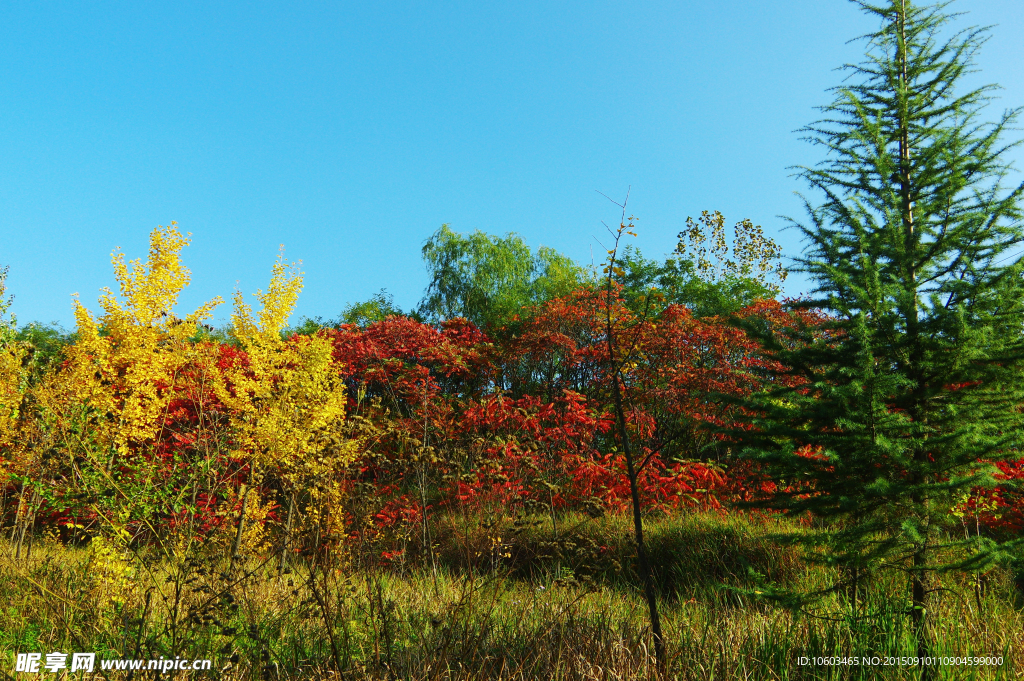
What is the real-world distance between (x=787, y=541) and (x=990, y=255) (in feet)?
8.24

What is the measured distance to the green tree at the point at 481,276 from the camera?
63.0ft

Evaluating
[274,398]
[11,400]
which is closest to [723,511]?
[274,398]

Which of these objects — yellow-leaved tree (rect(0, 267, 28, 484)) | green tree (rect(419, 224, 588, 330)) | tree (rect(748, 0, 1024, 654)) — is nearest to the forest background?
tree (rect(748, 0, 1024, 654))

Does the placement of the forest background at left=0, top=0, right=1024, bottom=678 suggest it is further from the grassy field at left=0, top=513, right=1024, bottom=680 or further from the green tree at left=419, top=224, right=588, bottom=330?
the green tree at left=419, top=224, right=588, bottom=330

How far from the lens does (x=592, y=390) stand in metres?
12.8

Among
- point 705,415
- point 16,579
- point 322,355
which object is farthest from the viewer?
point 705,415

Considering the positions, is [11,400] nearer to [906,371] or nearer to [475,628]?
[475,628]

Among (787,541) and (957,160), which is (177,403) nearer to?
(787,541)

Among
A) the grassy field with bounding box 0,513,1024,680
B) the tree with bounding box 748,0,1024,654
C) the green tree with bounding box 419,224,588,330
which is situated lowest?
the grassy field with bounding box 0,513,1024,680

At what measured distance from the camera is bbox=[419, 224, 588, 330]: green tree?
755 inches

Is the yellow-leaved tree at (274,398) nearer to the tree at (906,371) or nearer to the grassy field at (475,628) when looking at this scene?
the grassy field at (475,628)

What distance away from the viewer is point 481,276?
19.5 metres

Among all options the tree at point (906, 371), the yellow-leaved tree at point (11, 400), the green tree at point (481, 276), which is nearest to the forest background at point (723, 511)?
the tree at point (906, 371)

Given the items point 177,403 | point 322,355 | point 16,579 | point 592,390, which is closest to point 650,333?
point 592,390
